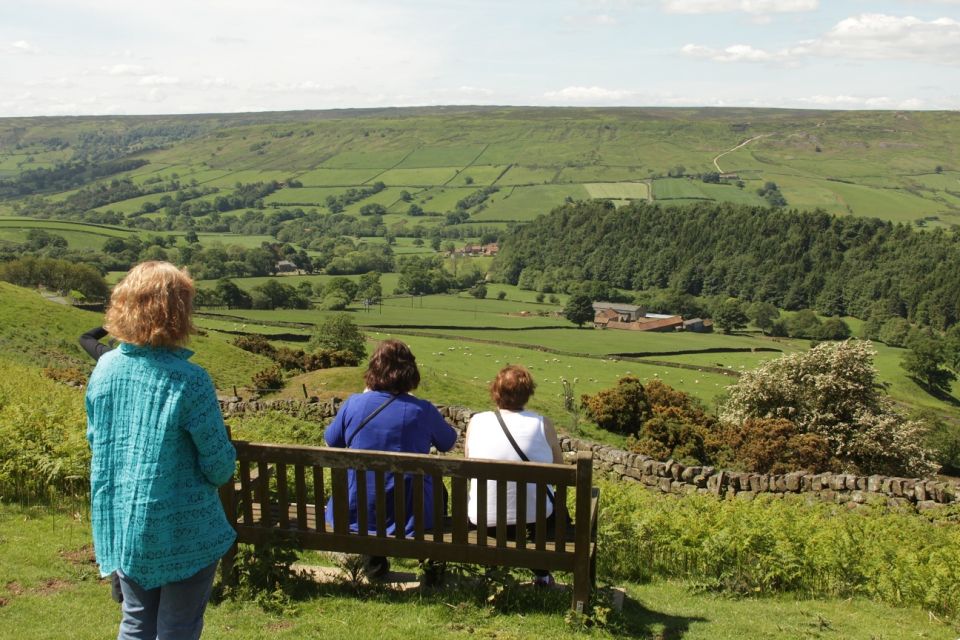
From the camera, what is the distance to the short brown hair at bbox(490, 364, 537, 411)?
259 inches

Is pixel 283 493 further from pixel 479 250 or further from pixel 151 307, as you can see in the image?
pixel 479 250

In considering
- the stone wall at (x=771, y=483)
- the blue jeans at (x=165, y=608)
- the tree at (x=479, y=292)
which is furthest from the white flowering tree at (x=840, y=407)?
the tree at (x=479, y=292)

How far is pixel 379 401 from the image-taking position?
21.1ft

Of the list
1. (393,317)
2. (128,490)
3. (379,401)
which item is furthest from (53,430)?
(393,317)

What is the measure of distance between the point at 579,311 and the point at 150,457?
97737 mm

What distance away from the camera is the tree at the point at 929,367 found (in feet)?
255

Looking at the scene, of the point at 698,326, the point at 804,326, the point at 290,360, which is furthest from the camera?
the point at 698,326

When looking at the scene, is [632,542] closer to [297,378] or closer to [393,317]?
[297,378]

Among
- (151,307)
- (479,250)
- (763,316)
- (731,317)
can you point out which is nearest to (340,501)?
(151,307)

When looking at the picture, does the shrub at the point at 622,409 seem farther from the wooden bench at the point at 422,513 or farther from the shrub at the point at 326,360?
the wooden bench at the point at 422,513

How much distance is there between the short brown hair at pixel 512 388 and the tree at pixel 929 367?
81868mm

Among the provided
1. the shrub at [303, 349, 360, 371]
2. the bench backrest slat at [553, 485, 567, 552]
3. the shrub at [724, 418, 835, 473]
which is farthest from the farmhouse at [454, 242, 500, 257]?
the bench backrest slat at [553, 485, 567, 552]

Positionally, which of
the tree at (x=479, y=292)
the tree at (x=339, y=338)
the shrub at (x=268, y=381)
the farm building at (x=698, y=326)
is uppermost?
the shrub at (x=268, y=381)

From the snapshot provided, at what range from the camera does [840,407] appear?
28.4 m
